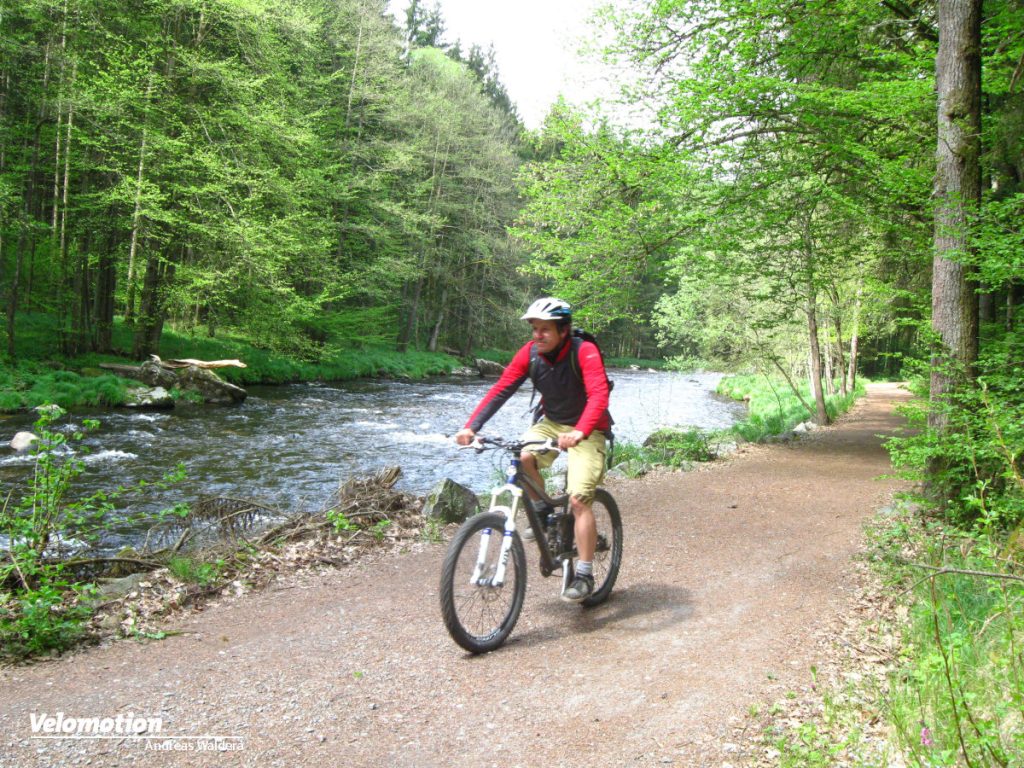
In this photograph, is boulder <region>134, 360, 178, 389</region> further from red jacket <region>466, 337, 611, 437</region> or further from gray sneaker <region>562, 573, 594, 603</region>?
gray sneaker <region>562, 573, 594, 603</region>

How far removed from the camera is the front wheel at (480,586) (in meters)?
3.81

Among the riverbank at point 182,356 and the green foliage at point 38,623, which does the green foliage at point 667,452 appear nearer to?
the green foliage at point 38,623

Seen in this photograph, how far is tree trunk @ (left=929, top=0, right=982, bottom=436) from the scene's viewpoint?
19.8 feet

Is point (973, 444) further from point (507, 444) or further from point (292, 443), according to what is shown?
point (292, 443)

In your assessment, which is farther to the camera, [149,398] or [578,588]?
[149,398]

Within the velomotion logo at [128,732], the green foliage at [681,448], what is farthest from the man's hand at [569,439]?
the green foliage at [681,448]

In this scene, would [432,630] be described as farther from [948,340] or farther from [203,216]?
[203,216]

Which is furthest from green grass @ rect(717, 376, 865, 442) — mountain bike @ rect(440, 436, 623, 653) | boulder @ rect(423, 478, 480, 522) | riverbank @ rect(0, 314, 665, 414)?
riverbank @ rect(0, 314, 665, 414)

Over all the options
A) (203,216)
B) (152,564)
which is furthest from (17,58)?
(152,564)

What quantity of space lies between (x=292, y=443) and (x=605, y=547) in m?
9.98

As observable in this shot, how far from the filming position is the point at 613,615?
474cm

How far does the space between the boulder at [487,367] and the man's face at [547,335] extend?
1312 inches

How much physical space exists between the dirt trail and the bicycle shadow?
0.06 feet

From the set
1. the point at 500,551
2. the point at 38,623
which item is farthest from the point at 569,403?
the point at 38,623
